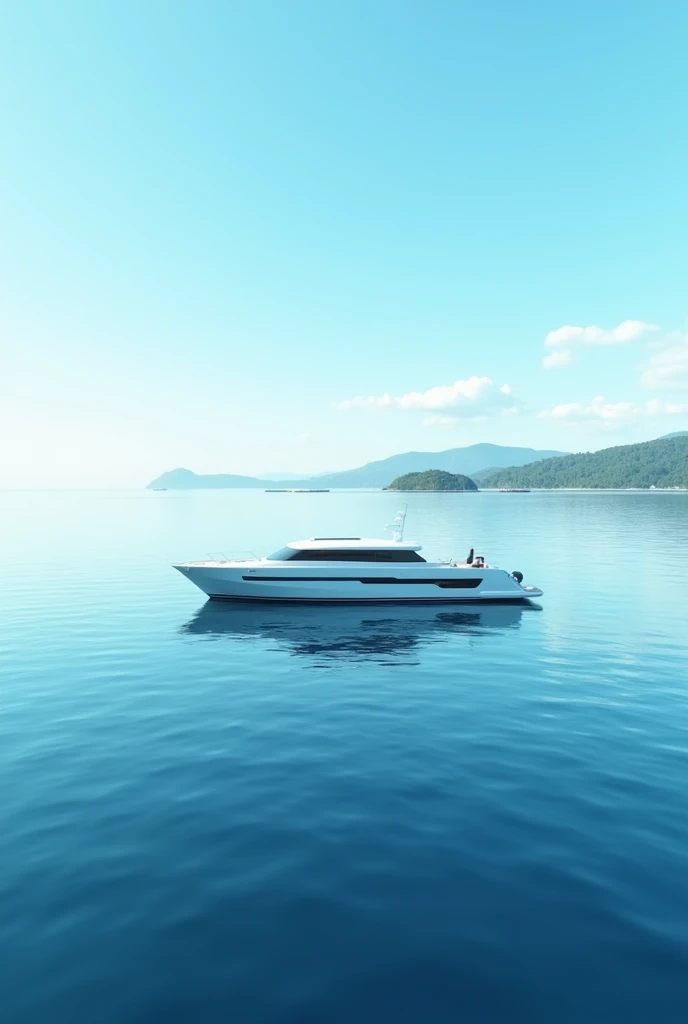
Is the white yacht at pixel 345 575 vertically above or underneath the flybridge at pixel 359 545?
underneath

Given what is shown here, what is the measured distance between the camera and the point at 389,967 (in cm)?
697

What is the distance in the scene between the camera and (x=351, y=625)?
94.7 feet

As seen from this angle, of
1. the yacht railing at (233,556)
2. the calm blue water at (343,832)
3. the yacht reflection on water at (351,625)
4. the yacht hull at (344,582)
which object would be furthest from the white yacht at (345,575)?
the yacht railing at (233,556)

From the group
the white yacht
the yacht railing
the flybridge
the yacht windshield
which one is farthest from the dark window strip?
the yacht railing

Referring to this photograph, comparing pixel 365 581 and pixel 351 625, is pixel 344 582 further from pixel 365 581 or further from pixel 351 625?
pixel 351 625

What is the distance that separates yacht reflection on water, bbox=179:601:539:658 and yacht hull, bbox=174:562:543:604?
68cm

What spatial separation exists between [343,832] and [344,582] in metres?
22.4

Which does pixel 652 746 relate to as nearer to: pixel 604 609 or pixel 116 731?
pixel 116 731

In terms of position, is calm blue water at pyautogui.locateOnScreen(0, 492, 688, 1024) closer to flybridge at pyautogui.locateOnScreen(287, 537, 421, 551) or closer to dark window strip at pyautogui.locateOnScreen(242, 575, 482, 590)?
dark window strip at pyautogui.locateOnScreen(242, 575, 482, 590)

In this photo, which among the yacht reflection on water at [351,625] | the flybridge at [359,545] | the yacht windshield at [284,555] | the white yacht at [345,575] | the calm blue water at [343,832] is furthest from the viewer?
the yacht windshield at [284,555]

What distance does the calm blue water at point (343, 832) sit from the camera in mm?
6785

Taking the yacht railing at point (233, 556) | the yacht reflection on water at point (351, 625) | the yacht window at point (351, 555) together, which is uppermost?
the yacht window at point (351, 555)

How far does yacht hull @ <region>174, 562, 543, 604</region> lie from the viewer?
1273 inches

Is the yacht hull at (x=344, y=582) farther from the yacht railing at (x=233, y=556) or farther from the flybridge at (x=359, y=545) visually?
the yacht railing at (x=233, y=556)
